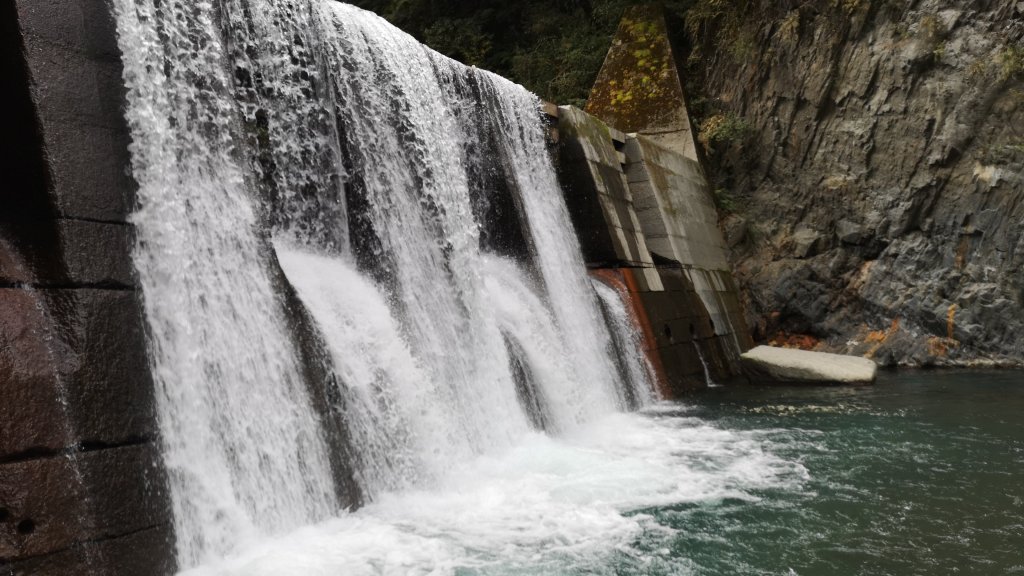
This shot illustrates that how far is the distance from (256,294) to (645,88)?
10150mm

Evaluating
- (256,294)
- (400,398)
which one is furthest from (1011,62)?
(256,294)

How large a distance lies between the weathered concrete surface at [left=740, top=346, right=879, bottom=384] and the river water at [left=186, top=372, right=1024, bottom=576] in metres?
2.68

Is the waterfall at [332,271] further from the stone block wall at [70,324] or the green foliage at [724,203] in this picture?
the green foliage at [724,203]

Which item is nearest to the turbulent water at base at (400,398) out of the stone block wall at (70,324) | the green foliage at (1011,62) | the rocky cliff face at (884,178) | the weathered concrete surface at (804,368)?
the stone block wall at (70,324)

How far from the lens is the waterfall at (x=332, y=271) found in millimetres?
4324

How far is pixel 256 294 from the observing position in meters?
4.85

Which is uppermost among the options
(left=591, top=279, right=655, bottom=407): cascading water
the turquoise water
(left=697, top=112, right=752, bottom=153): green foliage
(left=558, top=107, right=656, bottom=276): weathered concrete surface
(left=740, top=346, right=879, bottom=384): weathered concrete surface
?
(left=697, top=112, right=752, bottom=153): green foliage

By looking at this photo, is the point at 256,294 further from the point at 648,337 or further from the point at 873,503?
the point at 648,337

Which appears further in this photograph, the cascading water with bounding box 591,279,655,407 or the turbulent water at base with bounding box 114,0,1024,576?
the cascading water with bounding box 591,279,655,407

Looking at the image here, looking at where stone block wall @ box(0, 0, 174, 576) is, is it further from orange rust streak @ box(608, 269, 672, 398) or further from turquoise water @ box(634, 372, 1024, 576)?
orange rust streak @ box(608, 269, 672, 398)

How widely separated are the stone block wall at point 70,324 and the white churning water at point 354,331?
0.16 m

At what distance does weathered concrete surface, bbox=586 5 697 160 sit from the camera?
1341 centimetres

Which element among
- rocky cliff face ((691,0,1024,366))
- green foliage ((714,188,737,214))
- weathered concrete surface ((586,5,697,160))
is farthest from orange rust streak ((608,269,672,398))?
green foliage ((714,188,737,214))

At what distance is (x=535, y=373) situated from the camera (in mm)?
7480
